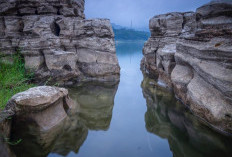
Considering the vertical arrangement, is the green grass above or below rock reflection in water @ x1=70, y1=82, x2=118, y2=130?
above

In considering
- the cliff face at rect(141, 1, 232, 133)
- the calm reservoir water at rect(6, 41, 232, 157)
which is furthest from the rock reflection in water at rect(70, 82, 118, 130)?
the cliff face at rect(141, 1, 232, 133)

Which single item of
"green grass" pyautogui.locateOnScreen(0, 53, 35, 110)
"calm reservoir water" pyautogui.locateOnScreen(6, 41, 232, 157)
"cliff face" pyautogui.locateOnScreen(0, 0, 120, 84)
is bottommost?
"calm reservoir water" pyautogui.locateOnScreen(6, 41, 232, 157)

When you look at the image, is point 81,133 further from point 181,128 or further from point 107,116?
point 181,128

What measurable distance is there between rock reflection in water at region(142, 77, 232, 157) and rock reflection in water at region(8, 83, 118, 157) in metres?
1.48

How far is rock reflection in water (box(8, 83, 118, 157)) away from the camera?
334 cm

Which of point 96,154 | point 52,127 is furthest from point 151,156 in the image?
point 52,127

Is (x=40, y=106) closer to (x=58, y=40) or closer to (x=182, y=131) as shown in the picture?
(x=182, y=131)

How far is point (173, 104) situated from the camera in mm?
5707

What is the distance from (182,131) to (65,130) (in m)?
3.03

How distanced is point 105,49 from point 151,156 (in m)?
6.15

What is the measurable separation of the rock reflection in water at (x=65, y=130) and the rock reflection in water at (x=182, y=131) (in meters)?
1.48

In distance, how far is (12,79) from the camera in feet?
18.6

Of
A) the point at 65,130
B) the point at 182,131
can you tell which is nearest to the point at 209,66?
the point at 182,131

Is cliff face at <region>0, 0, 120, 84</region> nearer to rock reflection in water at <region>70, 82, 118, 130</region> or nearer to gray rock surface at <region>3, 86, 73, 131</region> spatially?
rock reflection in water at <region>70, 82, 118, 130</region>
